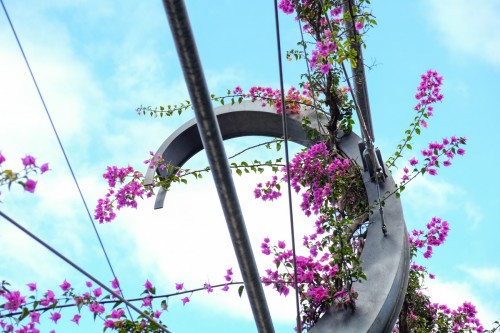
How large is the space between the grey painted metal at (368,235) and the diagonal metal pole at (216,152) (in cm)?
105

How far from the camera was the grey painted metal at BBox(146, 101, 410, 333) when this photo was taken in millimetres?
2811

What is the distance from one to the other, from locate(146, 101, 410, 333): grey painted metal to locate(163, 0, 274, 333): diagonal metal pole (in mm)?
1047

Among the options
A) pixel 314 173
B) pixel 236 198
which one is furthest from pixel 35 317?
pixel 314 173

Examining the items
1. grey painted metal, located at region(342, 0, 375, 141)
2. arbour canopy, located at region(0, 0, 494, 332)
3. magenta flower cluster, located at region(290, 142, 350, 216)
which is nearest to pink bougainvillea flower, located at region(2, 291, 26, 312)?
arbour canopy, located at region(0, 0, 494, 332)

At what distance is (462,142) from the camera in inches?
143

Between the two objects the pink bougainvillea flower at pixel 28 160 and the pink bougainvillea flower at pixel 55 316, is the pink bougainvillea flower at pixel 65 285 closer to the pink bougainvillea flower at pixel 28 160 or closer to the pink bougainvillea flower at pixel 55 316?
the pink bougainvillea flower at pixel 55 316

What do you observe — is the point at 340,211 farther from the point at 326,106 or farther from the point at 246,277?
the point at 246,277

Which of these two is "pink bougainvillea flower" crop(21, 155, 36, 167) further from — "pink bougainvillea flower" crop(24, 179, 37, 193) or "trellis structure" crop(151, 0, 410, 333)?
"trellis structure" crop(151, 0, 410, 333)

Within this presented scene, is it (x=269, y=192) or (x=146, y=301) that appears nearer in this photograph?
(x=146, y=301)

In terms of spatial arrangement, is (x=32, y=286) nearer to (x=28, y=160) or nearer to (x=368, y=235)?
(x=28, y=160)

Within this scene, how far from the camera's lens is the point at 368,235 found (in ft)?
10.6

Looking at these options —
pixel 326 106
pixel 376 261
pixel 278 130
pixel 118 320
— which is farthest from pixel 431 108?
pixel 118 320

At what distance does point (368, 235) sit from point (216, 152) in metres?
1.81

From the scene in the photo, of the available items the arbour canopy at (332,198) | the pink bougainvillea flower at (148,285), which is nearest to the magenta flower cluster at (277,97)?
the arbour canopy at (332,198)
